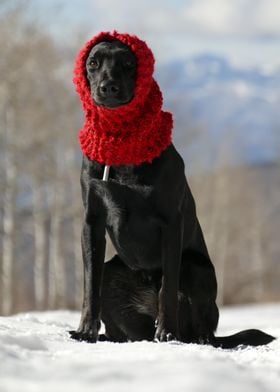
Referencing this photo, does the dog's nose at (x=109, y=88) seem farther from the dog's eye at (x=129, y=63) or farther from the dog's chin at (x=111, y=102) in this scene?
the dog's eye at (x=129, y=63)

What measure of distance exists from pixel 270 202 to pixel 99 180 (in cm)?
2897

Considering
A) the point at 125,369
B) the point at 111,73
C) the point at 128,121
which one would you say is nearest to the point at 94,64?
the point at 111,73

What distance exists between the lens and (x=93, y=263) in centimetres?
→ 358

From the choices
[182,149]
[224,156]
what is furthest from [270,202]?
[182,149]

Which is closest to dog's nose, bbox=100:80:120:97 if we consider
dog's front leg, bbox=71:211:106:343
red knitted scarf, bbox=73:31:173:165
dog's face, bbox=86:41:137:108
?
dog's face, bbox=86:41:137:108

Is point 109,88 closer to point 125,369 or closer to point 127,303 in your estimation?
point 127,303

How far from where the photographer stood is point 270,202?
105ft

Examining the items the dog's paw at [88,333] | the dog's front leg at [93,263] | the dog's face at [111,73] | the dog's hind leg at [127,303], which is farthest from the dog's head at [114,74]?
the dog's paw at [88,333]

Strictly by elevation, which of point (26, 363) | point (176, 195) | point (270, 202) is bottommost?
point (26, 363)

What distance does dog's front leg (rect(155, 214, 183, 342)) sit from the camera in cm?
349

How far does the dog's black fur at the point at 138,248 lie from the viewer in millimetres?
3445

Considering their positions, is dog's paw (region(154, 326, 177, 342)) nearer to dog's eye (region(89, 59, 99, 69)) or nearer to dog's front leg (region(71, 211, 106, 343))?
dog's front leg (region(71, 211, 106, 343))

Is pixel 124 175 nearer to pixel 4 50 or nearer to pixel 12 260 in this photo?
pixel 4 50

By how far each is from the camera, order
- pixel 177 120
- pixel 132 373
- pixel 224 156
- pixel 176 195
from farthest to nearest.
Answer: pixel 224 156 < pixel 177 120 < pixel 176 195 < pixel 132 373
